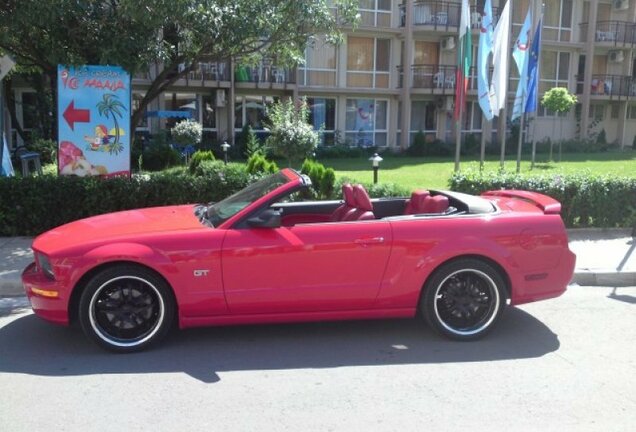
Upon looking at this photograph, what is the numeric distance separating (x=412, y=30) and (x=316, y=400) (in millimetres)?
28621

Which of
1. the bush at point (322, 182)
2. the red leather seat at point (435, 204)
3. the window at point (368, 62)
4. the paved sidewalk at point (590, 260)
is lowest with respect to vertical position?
the paved sidewalk at point (590, 260)

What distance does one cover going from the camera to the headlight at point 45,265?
4.80 meters

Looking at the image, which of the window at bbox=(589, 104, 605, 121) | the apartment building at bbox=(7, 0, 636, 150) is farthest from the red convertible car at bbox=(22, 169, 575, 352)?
the window at bbox=(589, 104, 605, 121)

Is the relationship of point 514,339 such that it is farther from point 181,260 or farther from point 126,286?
point 126,286

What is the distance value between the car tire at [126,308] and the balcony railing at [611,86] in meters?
35.3

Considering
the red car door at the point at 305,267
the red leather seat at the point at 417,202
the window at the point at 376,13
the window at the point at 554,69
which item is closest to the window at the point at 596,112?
the window at the point at 554,69

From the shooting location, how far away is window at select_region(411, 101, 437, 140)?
3241 centimetres

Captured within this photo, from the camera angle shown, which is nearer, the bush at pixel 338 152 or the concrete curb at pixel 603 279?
the concrete curb at pixel 603 279

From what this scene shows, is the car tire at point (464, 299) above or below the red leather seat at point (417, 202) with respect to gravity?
below

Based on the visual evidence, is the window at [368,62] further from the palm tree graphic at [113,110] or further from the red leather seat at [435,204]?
the red leather seat at [435,204]

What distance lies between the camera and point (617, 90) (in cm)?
3538

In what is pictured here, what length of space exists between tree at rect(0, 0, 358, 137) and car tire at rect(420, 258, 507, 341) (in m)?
6.09

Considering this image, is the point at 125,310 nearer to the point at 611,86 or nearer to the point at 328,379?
the point at 328,379

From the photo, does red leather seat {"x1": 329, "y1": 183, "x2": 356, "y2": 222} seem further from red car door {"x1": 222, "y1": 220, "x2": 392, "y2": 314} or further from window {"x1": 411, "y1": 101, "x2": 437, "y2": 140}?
window {"x1": 411, "y1": 101, "x2": 437, "y2": 140}
